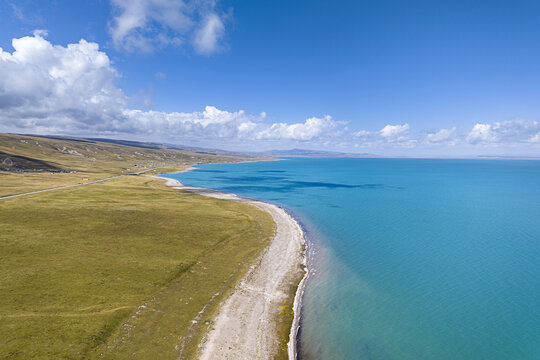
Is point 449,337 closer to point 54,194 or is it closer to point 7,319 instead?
point 7,319

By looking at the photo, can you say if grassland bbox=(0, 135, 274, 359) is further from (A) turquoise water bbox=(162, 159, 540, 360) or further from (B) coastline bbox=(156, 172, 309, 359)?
(A) turquoise water bbox=(162, 159, 540, 360)

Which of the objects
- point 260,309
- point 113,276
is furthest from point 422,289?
point 113,276

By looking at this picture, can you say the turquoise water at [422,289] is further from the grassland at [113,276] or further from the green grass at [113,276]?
the green grass at [113,276]

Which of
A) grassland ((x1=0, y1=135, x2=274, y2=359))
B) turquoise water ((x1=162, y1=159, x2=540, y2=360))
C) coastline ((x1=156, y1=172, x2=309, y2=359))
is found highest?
grassland ((x1=0, y1=135, x2=274, y2=359))

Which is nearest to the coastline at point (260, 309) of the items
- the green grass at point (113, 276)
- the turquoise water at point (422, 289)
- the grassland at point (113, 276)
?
the grassland at point (113, 276)

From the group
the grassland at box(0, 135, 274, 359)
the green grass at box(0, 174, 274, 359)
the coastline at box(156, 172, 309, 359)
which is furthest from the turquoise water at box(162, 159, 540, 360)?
the green grass at box(0, 174, 274, 359)

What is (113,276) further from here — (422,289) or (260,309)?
(422,289)

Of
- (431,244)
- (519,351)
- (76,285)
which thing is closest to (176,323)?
(76,285)
